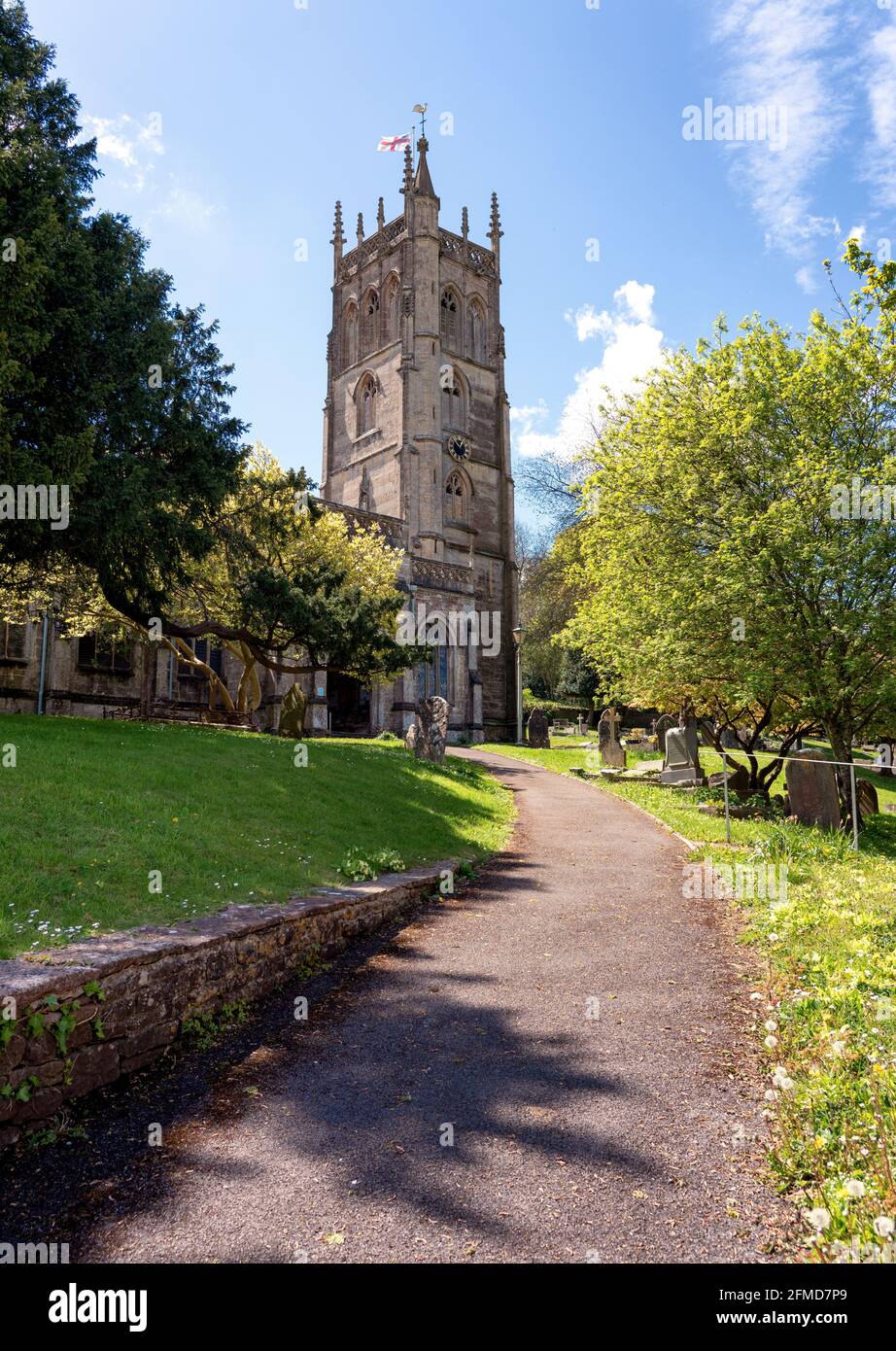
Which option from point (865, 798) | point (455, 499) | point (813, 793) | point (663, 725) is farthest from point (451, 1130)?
point (455, 499)

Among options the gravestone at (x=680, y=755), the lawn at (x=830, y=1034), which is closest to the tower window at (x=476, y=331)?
the gravestone at (x=680, y=755)

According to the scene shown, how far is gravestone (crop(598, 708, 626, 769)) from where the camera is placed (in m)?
25.9

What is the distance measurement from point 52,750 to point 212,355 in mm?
11304

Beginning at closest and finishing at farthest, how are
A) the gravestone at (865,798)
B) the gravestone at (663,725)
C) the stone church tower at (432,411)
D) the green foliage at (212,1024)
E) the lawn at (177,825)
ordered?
the green foliage at (212,1024) → the lawn at (177,825) → the gravestone at (865,798) → the gravestone at (663,725) → the stone church tower at (432,411)

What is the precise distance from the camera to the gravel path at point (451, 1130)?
3082 millimetres

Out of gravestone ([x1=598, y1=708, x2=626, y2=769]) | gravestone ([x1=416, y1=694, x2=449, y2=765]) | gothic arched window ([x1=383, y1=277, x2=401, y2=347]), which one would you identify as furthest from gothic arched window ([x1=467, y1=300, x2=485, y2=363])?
gravestone ([x1=416, y1=694, x2=449, y2=765])

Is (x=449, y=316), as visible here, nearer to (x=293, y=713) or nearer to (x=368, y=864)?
(x=293, y=713)

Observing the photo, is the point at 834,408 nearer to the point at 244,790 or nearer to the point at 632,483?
the point at 632,483

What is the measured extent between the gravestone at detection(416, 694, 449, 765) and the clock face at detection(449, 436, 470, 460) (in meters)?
33.4

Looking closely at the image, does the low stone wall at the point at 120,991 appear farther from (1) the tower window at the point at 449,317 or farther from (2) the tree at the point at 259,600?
(1) the tower window at the point at 449,317

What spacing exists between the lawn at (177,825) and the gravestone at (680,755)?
21.3 ft

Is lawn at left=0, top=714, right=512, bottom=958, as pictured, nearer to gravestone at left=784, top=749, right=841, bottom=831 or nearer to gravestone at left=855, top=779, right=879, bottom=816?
gravestone at left=784, top=749, right=841, bottom=831

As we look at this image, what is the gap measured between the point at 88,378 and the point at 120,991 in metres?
12.6

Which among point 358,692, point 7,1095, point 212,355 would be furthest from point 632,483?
point 358,692
